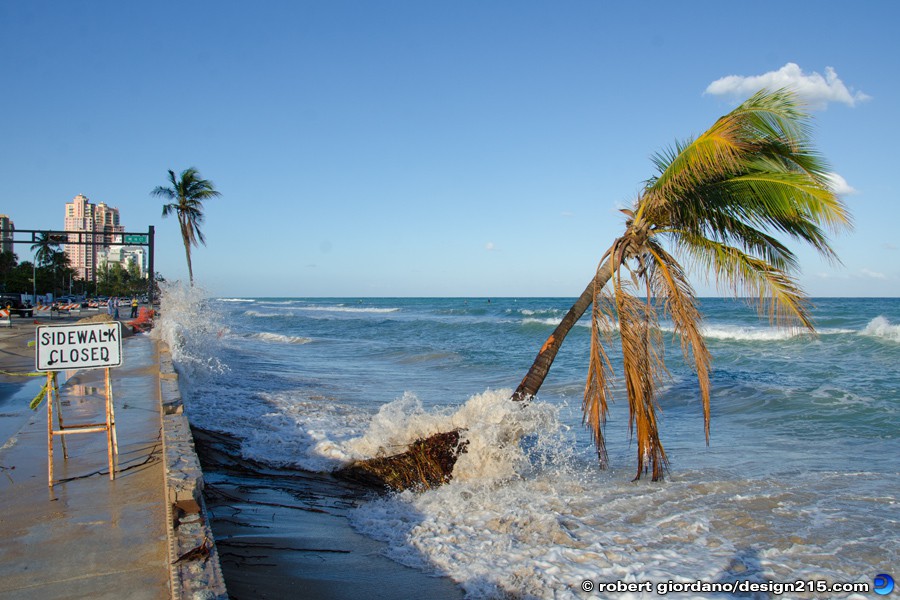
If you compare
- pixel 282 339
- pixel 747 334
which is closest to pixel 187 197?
pixel 282 339

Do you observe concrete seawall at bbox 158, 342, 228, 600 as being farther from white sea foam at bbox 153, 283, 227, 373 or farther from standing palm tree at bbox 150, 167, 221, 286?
standing palm tree at bbox 150, 167, 221, 286

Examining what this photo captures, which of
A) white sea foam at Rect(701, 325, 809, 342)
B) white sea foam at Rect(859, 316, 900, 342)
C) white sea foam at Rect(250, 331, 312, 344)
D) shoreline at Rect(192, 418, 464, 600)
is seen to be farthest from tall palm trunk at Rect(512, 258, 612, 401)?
white sea foam at Rect(250, 331, 312, 344)

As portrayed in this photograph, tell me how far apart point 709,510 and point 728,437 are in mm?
4245

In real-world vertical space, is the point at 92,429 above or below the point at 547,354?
below

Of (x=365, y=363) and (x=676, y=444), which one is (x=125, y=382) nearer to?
(x=676, y=444)

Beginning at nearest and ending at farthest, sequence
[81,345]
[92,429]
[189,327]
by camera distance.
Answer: [81,345] → [92,429] → [189,327]

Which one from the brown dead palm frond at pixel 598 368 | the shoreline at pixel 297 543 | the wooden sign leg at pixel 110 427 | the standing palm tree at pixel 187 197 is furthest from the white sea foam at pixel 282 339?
the brown dead palm frond at pixel 598 368

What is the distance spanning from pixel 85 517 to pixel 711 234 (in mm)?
6630

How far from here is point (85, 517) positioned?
184 inches

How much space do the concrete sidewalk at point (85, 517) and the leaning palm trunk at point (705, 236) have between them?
2.96 meters

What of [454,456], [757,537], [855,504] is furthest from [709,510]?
[454,456]

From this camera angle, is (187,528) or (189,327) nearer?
(187,528)

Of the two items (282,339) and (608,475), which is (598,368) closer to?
Result: (608,475)

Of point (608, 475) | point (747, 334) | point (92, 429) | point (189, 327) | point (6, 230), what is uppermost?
point (6, 230)
